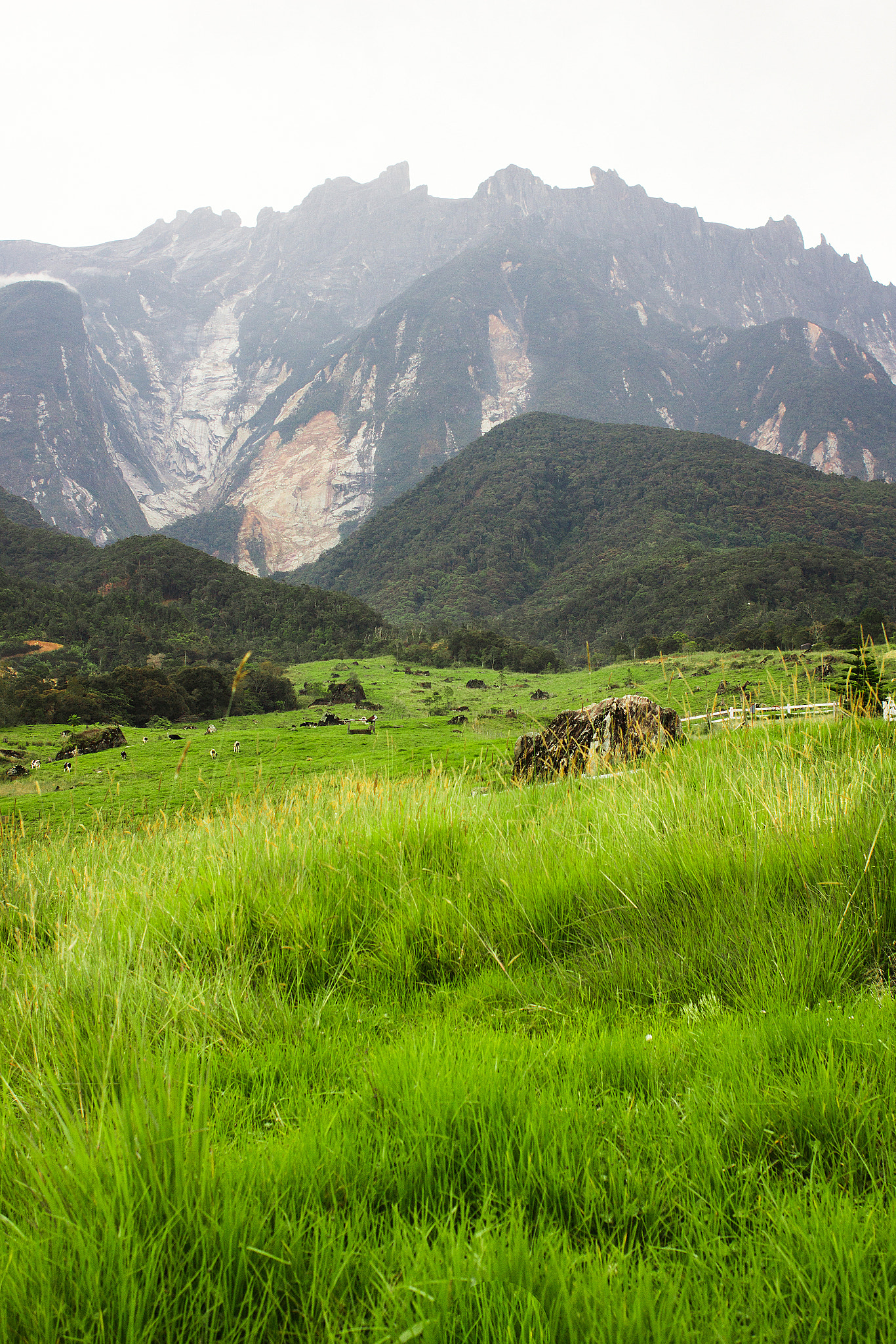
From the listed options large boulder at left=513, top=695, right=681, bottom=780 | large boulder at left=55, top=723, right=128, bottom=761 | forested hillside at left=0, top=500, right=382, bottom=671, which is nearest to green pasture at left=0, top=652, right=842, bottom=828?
large boulder at left=55, top=723, right=128, bottom=761

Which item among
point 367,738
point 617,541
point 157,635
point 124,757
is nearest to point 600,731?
point 367,738

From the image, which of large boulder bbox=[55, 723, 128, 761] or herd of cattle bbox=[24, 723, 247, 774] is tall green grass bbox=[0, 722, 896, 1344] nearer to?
herd of cattle bbox=[24, 723, 247, 774]

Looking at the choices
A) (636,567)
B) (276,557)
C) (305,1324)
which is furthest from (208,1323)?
(276,557)

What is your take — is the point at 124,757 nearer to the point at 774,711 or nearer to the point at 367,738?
the point at 367,738

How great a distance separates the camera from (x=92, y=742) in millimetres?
20219

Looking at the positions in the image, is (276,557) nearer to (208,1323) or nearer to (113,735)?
(113,735)

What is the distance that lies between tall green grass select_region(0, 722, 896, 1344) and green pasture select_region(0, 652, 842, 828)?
208cm

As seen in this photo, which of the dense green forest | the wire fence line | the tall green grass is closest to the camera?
the tall green grass

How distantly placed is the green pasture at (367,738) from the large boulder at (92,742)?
1.61ft

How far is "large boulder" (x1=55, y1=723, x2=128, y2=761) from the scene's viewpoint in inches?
750

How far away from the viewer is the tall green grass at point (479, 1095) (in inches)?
42.2

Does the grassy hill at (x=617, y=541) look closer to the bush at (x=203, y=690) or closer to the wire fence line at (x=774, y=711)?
the bush at (x=203, y=690)

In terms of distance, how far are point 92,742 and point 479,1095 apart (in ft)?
72.1

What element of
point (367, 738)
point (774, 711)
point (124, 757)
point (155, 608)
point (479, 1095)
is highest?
point (155, 608)
